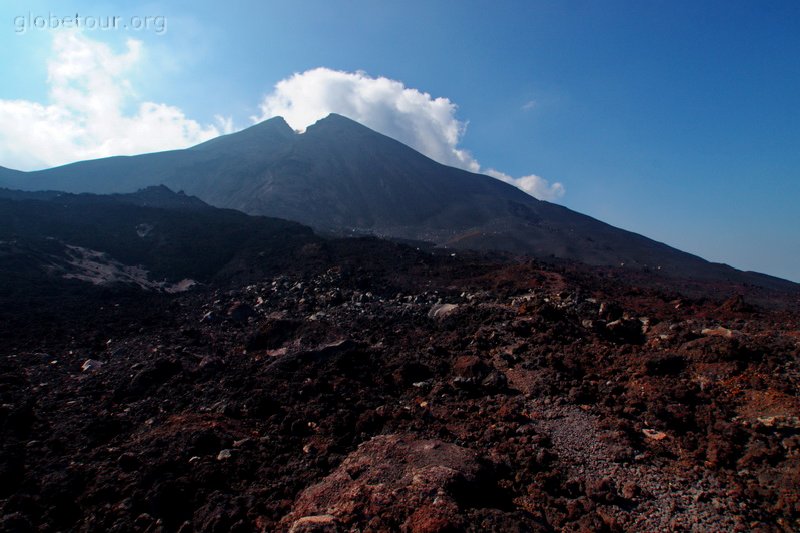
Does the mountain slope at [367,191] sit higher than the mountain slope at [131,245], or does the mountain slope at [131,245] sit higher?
the mountain slope at [367,191]

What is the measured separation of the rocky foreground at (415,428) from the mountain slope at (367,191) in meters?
36.3

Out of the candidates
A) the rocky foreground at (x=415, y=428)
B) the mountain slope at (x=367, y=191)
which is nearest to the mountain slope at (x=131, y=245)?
the rocky foreground at (x=415, y=428)

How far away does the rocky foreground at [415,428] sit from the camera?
441 cm

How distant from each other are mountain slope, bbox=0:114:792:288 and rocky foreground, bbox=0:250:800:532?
36286mm

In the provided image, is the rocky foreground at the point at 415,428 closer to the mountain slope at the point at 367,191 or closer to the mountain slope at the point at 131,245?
the mountain slope at the point at 131,245

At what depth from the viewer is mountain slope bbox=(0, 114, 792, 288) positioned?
49.3 metres

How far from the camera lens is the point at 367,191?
70.2 m

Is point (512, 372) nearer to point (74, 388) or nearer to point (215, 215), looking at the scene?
point (74, 388)

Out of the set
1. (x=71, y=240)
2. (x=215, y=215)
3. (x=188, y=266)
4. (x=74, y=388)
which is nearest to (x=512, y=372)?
(x=74, y=388)

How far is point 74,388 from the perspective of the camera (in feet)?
28.9

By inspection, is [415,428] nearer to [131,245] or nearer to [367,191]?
[131,245]

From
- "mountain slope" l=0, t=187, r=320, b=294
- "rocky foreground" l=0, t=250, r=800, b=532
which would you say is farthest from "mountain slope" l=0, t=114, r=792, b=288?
"rocky foreground" l=0, t=250, r=800, b=532

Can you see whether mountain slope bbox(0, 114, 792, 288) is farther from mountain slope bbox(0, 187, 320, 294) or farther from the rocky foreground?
the rocky foreground

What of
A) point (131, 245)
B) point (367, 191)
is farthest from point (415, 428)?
point (367, 191)
